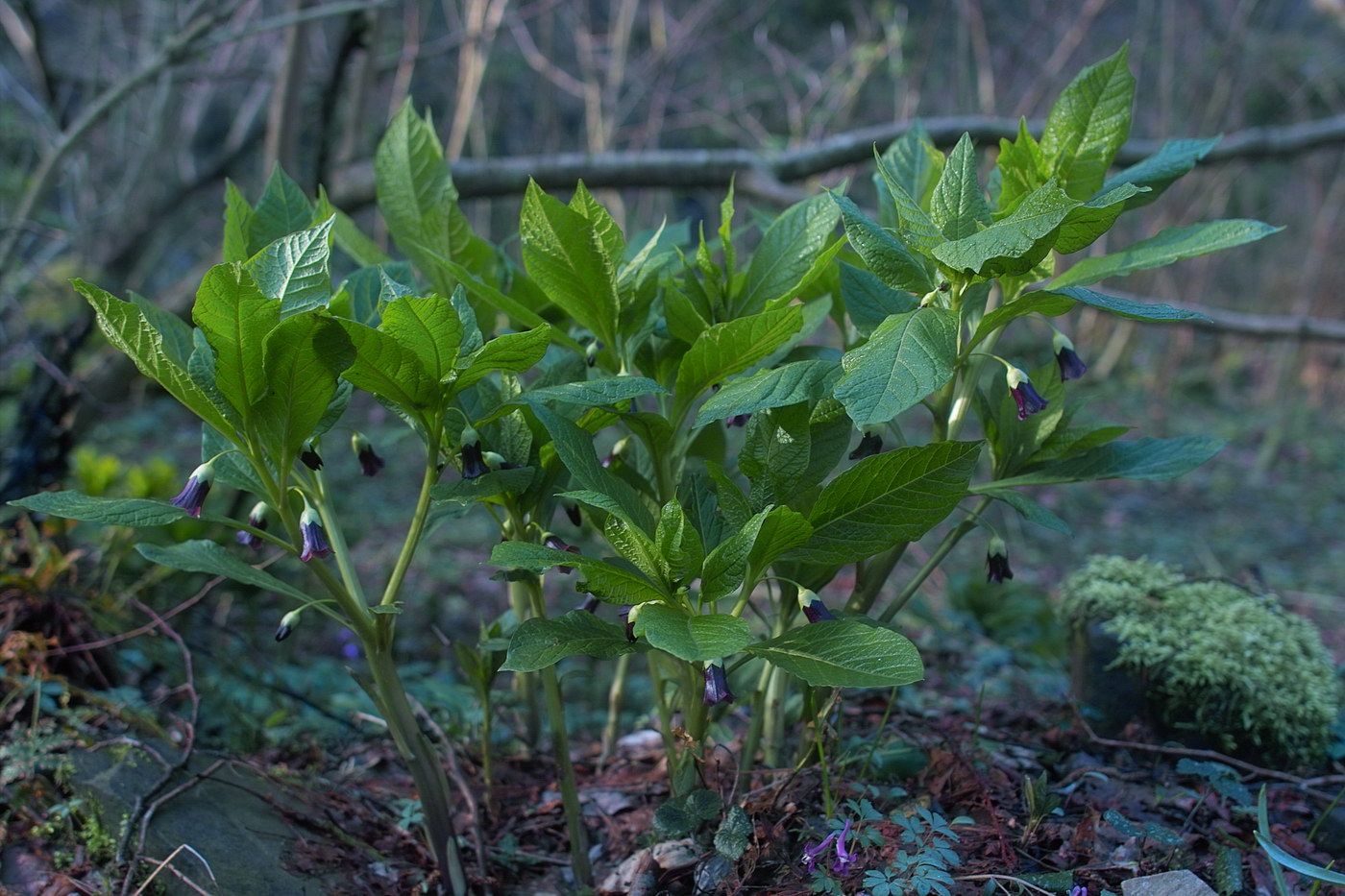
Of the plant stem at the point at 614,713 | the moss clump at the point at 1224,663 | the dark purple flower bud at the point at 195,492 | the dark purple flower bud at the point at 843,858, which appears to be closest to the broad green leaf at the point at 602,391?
the dark purple flower bud at the point at 195,492

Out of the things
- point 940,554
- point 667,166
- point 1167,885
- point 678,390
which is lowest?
point 1167,885

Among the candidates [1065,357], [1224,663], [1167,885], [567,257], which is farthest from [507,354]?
[1224,663]

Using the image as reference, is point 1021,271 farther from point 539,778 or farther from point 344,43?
point 344,43

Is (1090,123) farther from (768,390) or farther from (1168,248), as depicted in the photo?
(768,390)

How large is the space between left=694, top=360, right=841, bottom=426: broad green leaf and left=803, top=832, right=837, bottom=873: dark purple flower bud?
61 cm

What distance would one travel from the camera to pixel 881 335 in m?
1.12

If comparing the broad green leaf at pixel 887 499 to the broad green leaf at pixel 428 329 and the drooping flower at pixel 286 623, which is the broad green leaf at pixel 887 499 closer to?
the broad green leaf at pixel 428 329

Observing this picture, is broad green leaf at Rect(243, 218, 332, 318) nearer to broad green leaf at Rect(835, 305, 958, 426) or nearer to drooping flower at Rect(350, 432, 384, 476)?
drooping flower at Rect(350, 432, 384, 476)

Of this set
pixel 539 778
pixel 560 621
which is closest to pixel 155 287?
pixel 539 778

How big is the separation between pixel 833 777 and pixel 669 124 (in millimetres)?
5775

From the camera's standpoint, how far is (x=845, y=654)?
3.70 feet

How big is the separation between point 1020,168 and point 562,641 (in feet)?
3.02

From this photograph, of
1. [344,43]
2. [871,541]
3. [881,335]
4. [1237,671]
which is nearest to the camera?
[881,335]

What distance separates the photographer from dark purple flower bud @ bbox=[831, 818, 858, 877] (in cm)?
124
